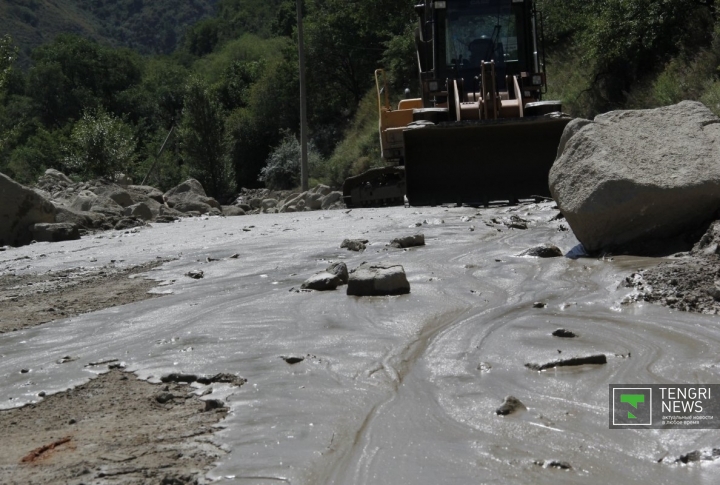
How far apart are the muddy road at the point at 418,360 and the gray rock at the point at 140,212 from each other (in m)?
10.3

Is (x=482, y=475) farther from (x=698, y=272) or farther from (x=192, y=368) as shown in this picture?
(x=698, y=272)

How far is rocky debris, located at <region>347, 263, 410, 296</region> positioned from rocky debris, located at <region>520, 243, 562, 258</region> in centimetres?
150

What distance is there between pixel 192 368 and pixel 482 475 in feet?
7.05

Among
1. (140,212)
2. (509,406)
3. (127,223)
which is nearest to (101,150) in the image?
(140,212)

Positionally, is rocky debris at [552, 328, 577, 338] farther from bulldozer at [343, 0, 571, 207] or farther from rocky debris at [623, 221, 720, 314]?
bulldozer at [343, 0, 571, 207]

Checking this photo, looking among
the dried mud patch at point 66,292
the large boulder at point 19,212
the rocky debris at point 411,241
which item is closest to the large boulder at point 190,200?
the large boulder at point 19,212

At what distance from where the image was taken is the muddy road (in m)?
3.52

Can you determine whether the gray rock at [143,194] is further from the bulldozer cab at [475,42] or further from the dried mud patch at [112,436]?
the dried mud patch at [112,436]

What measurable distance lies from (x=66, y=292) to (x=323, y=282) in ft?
9.14

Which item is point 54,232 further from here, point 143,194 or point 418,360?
point 418,360

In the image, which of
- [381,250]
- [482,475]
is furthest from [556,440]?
[381,250]

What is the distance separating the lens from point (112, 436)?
156 inches

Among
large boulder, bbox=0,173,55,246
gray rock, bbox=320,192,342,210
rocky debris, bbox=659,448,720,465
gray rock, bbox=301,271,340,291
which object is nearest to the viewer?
rocky debris, bbox=659,448,720,465

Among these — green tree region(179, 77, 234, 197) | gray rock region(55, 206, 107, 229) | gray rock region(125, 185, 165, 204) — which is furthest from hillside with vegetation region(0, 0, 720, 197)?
gray rock region(55, 206, 107, 229)
